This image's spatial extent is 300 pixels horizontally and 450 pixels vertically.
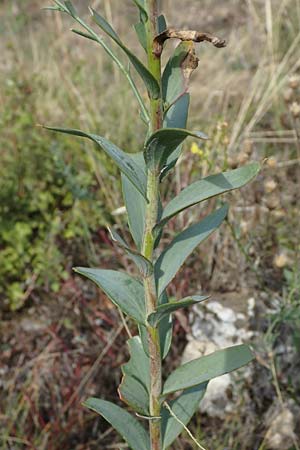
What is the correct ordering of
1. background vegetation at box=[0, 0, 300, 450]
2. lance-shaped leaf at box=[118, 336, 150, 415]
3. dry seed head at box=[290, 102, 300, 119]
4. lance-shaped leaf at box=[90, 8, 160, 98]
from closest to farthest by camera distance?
lance-shaped leaf at box=[90, 8, 160, 98], lance-shaped leaf at box=[118, 336, 150, 415], dry seed head at box=[290, 102, 300, 119], background vegetation at box=[0, 0, 300, 450]

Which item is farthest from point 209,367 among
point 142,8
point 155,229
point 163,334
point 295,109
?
point 295,109

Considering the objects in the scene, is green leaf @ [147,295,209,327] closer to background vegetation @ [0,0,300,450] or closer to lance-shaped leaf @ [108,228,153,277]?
lance-shaped leaf @ [108,228,153,277]

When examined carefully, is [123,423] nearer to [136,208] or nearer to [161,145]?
[136,208]

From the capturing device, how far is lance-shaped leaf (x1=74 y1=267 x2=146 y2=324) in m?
0.77

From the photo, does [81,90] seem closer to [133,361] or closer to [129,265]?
[129,265]

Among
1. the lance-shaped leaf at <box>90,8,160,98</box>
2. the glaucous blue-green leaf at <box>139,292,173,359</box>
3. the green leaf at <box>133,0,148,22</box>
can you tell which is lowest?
the glaucous blue-green leaf at <box>139,292,173,359</box>

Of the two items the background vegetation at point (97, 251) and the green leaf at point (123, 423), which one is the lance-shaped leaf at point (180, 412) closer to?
the green leaf at point (123, 423)

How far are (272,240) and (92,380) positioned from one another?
0.69 meters

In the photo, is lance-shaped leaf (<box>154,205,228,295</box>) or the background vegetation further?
the background vegetation

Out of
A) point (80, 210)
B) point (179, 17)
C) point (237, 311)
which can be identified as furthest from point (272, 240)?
point (179, 17)

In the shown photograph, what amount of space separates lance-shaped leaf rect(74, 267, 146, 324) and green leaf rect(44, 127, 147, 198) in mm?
117

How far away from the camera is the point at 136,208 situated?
2.60 ft

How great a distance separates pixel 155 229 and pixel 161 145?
0.39ft

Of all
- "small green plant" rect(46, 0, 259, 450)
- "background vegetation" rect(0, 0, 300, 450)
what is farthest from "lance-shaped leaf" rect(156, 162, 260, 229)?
"background vegetation" rect(0, 0, 300, 450)
